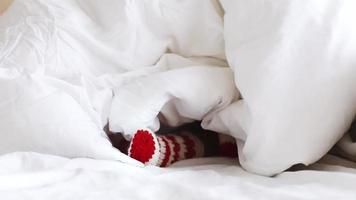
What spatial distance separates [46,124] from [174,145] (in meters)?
0.21

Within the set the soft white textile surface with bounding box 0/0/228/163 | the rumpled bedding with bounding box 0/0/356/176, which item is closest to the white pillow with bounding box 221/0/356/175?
the rumpled bedding with bounding box 0/0/356/176

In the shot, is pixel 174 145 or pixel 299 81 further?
pixel 174 145

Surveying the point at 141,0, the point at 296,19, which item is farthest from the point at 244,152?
the point at 141,0

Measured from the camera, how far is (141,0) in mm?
848

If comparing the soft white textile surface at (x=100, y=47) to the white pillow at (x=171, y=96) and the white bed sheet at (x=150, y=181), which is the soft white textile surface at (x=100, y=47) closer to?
the white pillow at (x=171, y=96)

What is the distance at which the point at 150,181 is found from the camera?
0.62 metres

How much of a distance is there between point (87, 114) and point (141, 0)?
0.71ft

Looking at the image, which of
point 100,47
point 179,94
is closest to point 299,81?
point 179,94

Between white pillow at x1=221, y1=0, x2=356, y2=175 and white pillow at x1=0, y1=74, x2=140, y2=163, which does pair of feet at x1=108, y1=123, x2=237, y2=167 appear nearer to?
white pillow at x1=0, y1=74, x2=140, y2=163

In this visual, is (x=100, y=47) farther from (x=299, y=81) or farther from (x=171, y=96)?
(x=299, y=81)

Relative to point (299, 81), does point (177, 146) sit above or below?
below

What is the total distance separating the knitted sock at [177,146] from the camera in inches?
29.8

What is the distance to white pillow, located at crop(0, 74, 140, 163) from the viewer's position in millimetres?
715

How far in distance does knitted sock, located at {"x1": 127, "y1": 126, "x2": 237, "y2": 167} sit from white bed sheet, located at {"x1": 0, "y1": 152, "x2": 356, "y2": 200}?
0.06m
